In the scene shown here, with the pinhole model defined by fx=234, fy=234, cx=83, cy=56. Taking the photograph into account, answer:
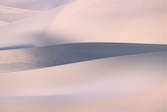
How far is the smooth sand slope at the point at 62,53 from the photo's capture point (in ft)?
7.06

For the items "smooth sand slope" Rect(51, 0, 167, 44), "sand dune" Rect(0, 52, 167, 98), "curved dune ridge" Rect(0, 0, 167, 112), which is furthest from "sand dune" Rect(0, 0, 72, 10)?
"sand dune" Rect(0, 52, 167, 98)

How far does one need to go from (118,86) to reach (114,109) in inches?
9.4

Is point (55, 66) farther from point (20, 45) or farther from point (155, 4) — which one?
point (155, 4)

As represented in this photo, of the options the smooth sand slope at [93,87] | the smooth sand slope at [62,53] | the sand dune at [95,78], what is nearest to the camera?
the smooth sand slope at [93,87]

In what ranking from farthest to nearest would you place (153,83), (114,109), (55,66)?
1. (55,66)
2. (153,83)
3. (114,109)

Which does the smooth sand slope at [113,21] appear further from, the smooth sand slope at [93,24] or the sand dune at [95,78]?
the sand dune at [95,78]

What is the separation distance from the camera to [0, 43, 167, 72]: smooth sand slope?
7.06ft

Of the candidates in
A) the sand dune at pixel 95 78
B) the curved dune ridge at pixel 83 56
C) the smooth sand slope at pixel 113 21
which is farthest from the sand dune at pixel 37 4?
the sand dune at pixel 95 78

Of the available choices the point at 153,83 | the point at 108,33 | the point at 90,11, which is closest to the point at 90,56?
the point at 108,33

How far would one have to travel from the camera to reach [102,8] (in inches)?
93.8

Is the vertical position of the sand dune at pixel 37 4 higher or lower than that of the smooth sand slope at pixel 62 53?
higher

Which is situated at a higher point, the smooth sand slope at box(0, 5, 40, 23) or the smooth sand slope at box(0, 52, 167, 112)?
the smooth sand slope at box(0, 5, 40, 23)

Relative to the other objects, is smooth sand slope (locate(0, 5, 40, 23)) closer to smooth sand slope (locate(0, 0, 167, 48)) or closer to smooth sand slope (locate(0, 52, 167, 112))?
smooth sand slope (locate(0, 0, 167, 48))

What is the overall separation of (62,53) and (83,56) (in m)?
0.22
